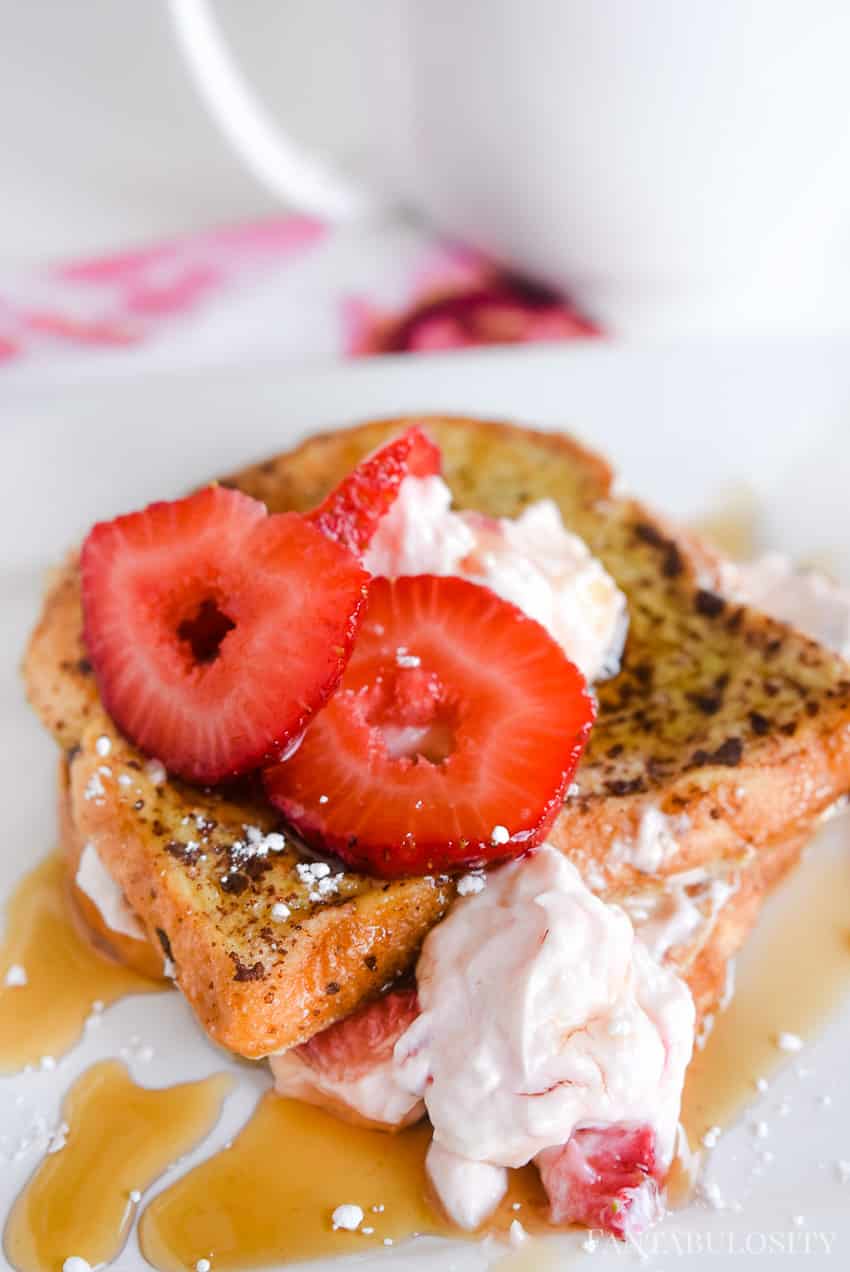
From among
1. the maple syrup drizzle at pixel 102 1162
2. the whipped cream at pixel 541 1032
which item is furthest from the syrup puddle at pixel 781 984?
the maple syrup drizzle at pixel 102 1162

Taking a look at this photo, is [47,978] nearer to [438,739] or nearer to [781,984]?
[438,739]

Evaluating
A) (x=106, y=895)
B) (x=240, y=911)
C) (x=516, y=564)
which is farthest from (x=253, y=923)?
(x=516, y=564)

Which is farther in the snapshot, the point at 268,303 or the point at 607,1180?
the point at 268,303

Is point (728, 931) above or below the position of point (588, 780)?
below

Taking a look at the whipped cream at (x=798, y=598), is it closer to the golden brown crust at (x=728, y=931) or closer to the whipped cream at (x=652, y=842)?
the golden brown crust at (x=728, y=931)

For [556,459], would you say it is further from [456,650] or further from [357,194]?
[357,194]

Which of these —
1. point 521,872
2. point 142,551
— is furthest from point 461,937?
point 142,551
